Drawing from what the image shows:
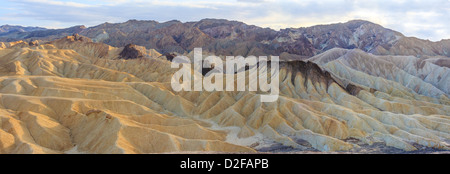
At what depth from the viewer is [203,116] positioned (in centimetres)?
7344

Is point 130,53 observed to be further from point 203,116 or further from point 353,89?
point 353,89

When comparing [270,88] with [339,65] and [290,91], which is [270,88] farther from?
[339,65]

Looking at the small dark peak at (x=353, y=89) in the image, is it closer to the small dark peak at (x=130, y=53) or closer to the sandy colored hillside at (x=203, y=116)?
the sandy colored hillside at (x=203, y=116)

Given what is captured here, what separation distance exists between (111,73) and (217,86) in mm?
38329

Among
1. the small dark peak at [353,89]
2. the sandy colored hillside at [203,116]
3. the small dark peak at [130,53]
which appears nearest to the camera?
the sandy colored hillside at [203,116]

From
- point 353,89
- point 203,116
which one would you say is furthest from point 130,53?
point 353,89

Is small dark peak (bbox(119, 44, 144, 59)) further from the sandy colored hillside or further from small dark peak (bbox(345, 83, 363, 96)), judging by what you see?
small dark peak (bbox(345, 83, 363, 96))

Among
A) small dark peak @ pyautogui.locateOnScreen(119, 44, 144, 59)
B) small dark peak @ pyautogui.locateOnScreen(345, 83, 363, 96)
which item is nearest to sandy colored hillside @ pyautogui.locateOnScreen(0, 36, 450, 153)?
small dark peak @ pyautogui.locateOnScreen(345, 83, 363, 96)

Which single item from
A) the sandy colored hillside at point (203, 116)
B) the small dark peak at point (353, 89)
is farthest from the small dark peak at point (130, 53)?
the small dark peak at point (353, 89)

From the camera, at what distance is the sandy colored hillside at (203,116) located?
160 ft

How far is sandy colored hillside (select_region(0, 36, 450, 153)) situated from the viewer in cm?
4884

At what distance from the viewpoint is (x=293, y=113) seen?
226ft

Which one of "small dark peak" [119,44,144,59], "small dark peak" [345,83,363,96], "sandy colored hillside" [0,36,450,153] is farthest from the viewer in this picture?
"small dark peak" [119,44,144,59]
